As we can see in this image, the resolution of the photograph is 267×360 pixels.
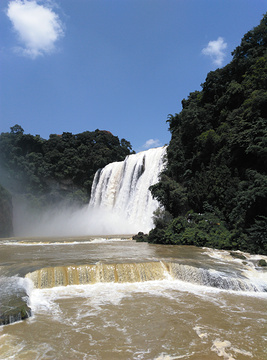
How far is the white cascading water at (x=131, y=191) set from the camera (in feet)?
80.8

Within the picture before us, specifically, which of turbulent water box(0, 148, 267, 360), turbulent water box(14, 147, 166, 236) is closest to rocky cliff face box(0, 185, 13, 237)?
turbulent water box(14, 147, 166, 236)

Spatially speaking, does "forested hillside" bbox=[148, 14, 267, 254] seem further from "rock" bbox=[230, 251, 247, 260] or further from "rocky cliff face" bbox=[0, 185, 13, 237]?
"rocky cliff face" bbox=[0, 185, 13, 237]

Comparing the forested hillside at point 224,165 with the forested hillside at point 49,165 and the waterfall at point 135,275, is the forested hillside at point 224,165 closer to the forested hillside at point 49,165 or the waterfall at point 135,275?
the waterfall at point 135,275

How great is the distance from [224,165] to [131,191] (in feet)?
43.7

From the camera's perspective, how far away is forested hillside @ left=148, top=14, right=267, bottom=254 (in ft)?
42.1

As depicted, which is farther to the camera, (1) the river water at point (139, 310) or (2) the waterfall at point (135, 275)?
(2) the waterfall at point (135, 275)

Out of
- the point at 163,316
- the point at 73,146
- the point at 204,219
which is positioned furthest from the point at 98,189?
the point at 163,316

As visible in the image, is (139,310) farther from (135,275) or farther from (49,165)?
(49,165)

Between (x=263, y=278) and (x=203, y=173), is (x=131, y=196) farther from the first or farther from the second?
(x=263, y=278)

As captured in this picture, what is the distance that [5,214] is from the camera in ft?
83.5

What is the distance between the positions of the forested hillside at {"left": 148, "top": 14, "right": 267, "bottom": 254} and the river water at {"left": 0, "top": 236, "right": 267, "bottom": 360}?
322cm

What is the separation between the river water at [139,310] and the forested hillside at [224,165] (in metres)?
3.22

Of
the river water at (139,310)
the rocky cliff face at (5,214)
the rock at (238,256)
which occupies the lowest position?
the river water at (139,310)

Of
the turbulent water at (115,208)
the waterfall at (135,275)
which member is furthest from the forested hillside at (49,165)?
the waterfall at (135,275)
